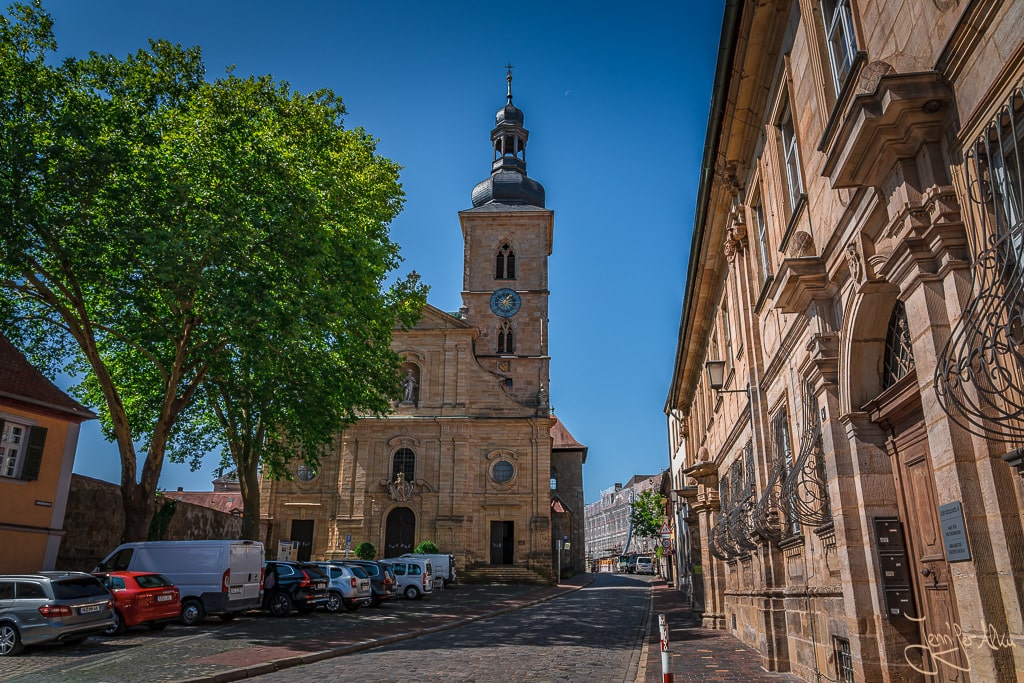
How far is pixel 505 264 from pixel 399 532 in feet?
69.4

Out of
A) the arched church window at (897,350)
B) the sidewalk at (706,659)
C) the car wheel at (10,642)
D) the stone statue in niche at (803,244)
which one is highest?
the stone statue in niche at (803,244)

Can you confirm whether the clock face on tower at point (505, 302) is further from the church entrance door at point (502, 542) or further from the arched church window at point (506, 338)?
the church entrance door at point (502, 542)

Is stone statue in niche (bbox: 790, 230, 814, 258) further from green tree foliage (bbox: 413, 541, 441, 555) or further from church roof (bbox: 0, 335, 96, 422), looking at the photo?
green tree foliage (bbox: 413, 541, 441, 555)

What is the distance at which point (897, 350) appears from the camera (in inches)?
270

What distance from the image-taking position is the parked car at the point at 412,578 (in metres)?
31.1

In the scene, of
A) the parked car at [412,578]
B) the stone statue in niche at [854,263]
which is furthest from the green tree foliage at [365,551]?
the stone statue in niche at [854,263]

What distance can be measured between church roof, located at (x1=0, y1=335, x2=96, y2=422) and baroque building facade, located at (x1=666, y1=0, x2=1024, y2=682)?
1819 centimetres

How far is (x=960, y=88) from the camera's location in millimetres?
4770

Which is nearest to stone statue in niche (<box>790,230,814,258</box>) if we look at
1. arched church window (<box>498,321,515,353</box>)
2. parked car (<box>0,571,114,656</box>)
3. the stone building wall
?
parked car (<box>0,571,114,656</box>)

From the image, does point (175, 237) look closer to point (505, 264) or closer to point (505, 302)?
point (505, 302)

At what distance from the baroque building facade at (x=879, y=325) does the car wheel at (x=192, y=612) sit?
13.0 m

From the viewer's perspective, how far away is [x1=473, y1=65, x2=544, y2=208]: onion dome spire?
59.1 meters

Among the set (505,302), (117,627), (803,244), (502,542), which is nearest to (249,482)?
(117,627)

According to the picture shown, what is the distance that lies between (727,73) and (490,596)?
27537 millimetres
